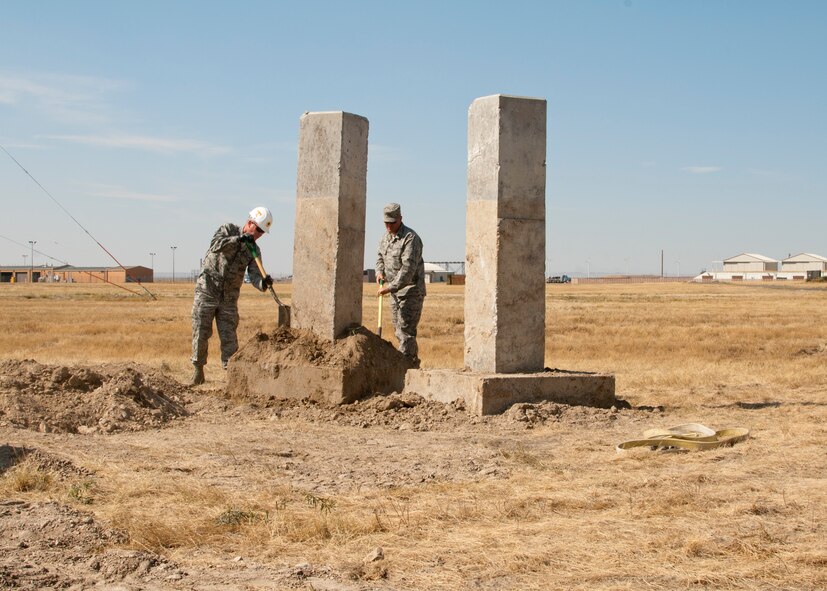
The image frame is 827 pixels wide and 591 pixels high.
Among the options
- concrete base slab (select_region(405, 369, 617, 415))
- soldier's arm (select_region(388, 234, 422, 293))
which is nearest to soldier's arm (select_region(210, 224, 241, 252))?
soldier's arm (select_region(388, 234, 422, 293))

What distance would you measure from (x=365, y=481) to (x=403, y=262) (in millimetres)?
5057

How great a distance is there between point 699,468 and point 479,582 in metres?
2.65

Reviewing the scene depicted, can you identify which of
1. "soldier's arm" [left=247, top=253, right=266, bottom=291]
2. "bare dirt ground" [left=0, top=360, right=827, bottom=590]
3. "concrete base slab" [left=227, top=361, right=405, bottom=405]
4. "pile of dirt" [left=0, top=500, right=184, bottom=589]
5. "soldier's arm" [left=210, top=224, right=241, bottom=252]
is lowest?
"pile of dirt" [left=0, top=500, right=184, bottom=589]

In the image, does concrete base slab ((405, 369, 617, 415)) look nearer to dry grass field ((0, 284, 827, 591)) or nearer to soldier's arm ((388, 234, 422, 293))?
dry grass field ((0, 284, 827, 591))

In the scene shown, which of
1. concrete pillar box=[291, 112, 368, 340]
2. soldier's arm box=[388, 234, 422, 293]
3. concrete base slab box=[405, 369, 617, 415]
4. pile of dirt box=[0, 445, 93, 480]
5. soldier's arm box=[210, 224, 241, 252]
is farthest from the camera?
soldier's arm box=[210, 224, 241, 252]

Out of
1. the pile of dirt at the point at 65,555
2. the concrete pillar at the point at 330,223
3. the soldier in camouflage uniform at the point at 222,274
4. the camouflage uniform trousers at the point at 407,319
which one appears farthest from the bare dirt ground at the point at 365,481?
the camouflage uniform trousers at the point at 407,319

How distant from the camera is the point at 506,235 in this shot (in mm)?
8914

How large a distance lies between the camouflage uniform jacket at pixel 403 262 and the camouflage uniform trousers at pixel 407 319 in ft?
0.22

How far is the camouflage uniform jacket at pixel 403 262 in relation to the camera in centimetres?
1070

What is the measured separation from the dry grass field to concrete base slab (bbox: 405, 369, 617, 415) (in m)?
0.24

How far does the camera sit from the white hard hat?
36.5ft

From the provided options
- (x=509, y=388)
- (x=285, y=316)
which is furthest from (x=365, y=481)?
(x=285, y=316)

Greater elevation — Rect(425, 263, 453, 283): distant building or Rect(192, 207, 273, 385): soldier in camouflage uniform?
Rect(425, 263, 453, 283): distant building

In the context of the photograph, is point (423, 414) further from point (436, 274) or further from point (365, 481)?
point (436, 274)
